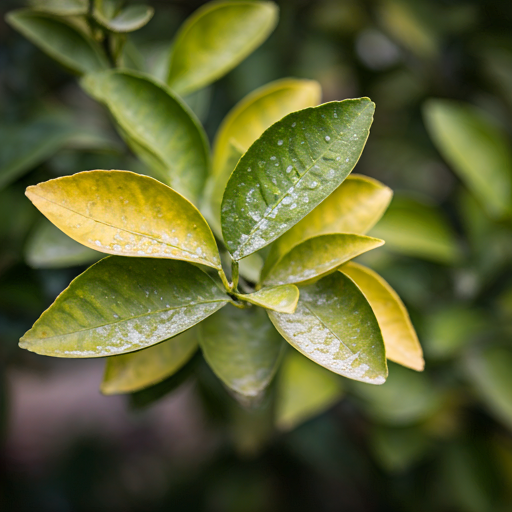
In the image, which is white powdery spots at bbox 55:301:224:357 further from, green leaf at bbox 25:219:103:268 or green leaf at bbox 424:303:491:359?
green leaf at bbox 424:303:491:359

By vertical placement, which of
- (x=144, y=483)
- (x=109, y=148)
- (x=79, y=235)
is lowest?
(x=144, y=483)

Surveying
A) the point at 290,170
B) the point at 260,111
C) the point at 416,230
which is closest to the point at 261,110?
the point at 260,111

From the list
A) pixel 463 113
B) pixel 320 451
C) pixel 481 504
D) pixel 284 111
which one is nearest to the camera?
pixel 284 111

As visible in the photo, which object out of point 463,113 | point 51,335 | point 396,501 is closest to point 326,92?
point 463,113

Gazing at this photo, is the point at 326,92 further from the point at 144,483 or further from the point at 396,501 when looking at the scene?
the point at 144,483

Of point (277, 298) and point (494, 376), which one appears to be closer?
point (277, 298)

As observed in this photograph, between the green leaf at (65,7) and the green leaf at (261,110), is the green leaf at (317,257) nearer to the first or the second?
the green leaf at (261,110)

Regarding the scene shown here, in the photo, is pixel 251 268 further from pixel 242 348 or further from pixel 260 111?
pixel 260 111

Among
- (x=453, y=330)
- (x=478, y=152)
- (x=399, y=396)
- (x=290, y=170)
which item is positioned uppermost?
(x=290, y=170)
